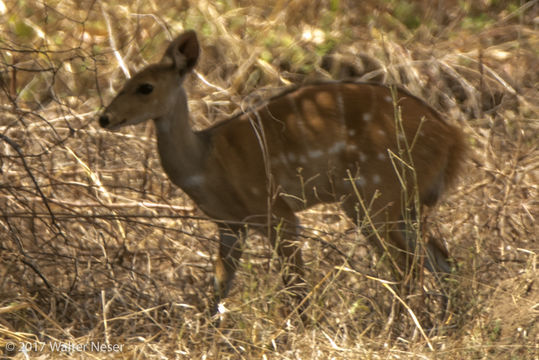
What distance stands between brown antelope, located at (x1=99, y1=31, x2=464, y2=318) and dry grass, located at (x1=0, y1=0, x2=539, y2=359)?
0.64ft

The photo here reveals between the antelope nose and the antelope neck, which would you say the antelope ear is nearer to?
the antelope neck

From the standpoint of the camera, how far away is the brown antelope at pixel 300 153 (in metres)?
4.39

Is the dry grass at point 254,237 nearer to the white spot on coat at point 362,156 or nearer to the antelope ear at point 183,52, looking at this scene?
the antelope ear at point 183,52

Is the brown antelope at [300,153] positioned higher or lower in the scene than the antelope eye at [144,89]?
lower

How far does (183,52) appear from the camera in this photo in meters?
4.50

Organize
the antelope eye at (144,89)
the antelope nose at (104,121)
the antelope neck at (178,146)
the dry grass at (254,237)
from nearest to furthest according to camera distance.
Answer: the dry grass at (254,237) → the antelope nose at (104,121) → the antelope eye at (144,89) → the antelope neck at (178,146)

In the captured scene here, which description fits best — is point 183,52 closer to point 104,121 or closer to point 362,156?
point 104,121

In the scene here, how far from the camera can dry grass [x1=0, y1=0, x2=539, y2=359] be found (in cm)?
358

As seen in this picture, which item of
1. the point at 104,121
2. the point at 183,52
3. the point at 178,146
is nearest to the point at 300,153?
the point at 178,146

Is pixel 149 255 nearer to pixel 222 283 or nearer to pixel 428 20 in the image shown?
pixel 222 283

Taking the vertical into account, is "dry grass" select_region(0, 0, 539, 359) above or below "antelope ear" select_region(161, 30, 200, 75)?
below

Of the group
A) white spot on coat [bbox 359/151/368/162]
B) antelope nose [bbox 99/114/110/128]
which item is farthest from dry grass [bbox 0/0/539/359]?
white spot on coat [bbox 359/151/368/162]

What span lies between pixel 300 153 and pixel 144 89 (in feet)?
2.48

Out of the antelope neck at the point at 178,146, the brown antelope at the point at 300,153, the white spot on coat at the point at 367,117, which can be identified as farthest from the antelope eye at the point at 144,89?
the white spot on coat at the point at 367,117
